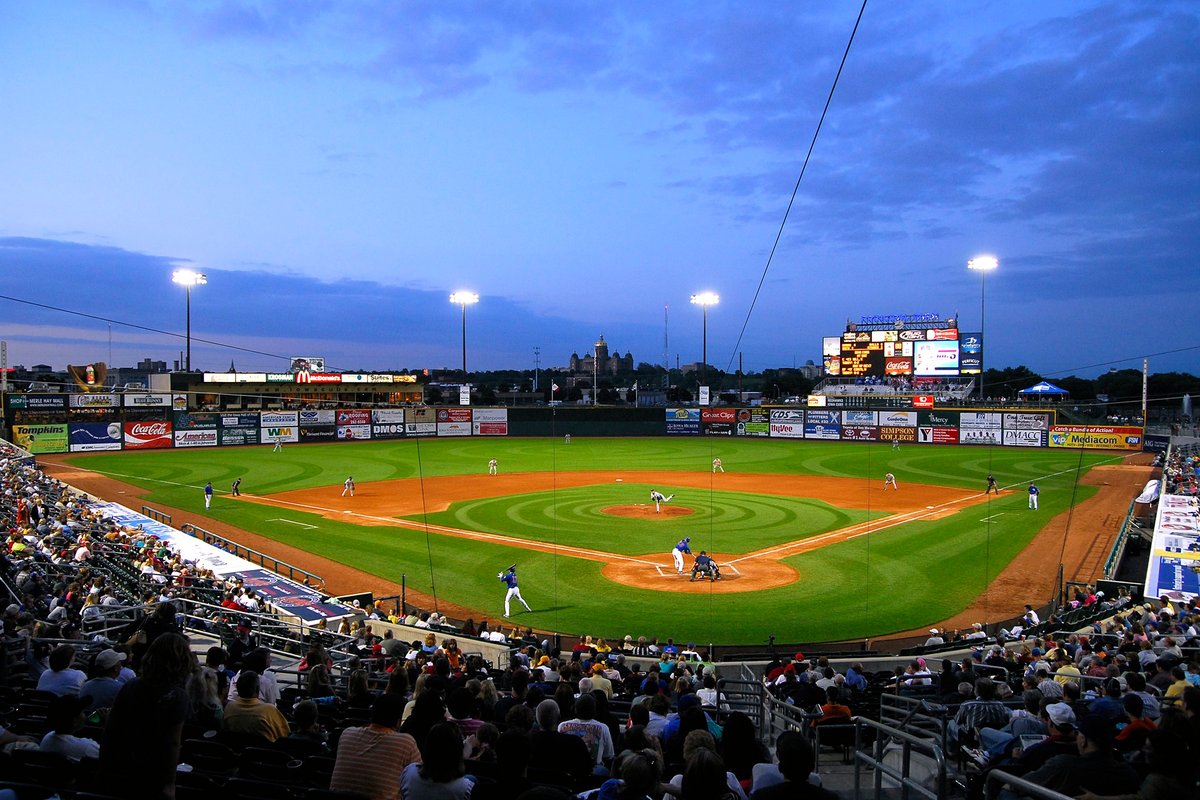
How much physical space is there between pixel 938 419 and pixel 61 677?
227ft

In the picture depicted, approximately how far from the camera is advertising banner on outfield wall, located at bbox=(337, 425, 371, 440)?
7119 centimetres

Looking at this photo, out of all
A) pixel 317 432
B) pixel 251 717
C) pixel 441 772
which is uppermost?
pixel 441 772

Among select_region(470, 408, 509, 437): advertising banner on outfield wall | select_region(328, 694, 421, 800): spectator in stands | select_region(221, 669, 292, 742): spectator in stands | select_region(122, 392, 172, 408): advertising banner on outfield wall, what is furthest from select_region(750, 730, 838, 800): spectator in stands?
select_region(470, 408, 509, 437): advertising banner on outfield wall

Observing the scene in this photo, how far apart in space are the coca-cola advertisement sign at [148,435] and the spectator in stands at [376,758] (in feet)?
218

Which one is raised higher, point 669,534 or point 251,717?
point 251,717

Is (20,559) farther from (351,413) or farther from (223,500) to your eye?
(351,413)

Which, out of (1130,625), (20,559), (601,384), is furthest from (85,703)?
(601,384)

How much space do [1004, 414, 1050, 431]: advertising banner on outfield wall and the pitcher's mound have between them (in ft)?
132

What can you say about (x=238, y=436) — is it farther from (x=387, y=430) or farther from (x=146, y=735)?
(x=146, y=735)

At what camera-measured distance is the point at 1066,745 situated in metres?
4.93

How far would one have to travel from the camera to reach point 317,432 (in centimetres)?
6969

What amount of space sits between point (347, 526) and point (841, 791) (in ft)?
95.9

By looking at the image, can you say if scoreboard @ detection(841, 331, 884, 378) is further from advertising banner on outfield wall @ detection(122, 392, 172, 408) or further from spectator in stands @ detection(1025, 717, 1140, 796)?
spectator in stands @ detection(1025, 717, 1140, 796)

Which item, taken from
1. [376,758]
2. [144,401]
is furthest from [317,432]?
[376,758]
